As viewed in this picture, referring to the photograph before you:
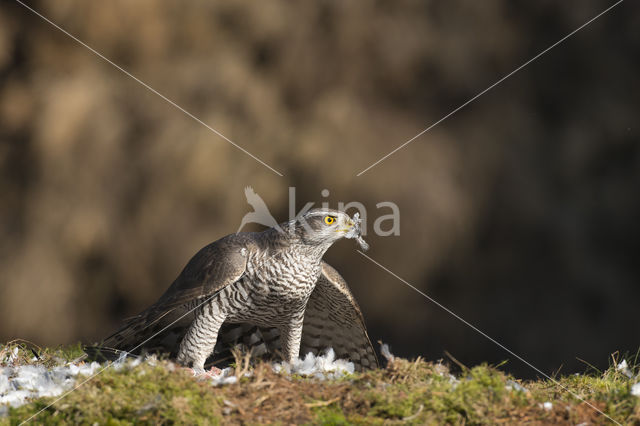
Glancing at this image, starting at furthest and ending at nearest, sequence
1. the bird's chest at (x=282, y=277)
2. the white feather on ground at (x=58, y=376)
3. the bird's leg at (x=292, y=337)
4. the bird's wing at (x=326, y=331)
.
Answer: the bird's wing at (x=326, y=331)
the bird's leg at (x=292, y=337)
the bird's chest at (x=282, y=277)
the white feather on ground at (x=58, y=376)

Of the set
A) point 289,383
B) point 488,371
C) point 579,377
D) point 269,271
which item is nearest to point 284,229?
point 269,271

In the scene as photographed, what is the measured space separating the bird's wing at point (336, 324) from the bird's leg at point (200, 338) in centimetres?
74

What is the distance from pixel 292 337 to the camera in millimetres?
4152

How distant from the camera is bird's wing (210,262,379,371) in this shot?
4.22 metres

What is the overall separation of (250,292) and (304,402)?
1.43 metres

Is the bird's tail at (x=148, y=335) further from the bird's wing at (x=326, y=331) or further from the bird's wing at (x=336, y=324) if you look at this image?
the bird's wing at (x=336, y=324)

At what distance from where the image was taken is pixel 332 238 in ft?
12.7

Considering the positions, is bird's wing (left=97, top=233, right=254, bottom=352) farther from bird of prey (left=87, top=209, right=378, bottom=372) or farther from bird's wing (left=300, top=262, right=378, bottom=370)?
bird's wing (left=300, top=262, right=378, bottom=370)

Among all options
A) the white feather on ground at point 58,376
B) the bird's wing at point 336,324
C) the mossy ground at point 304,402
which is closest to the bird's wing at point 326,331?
the bird's wing at point 336,324

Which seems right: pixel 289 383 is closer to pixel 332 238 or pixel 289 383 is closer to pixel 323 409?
pixel 323 409

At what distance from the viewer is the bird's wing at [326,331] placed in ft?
13.9

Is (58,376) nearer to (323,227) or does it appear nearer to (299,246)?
(299,246)

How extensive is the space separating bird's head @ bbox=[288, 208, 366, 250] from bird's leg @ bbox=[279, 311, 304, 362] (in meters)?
0.56

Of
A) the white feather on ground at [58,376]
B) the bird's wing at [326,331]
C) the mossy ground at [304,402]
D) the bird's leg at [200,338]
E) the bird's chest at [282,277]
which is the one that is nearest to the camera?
the mossy ground at [304,402]
